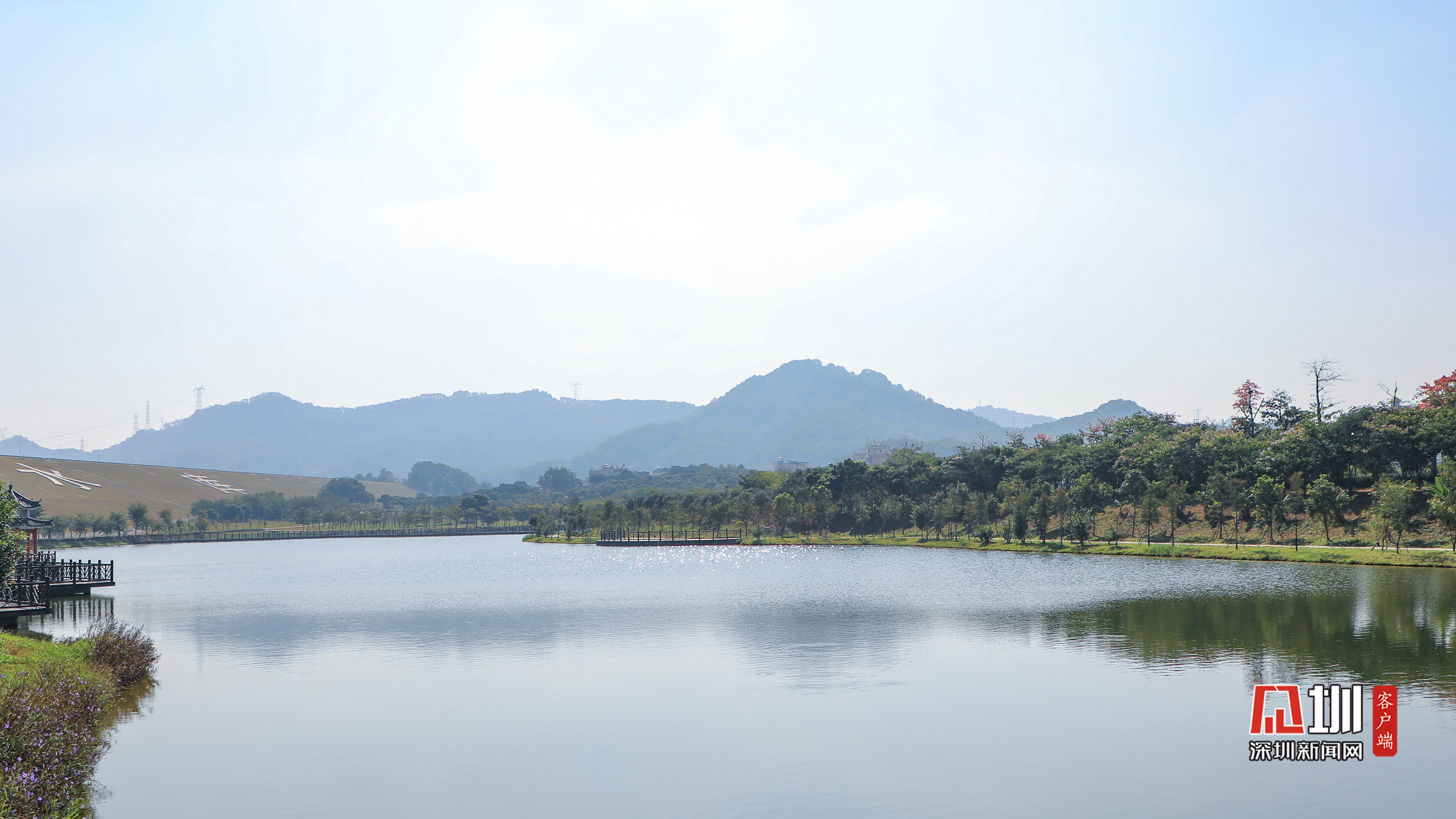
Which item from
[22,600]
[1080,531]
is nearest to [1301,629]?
[22,600]

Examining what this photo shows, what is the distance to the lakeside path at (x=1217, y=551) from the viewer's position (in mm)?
58969

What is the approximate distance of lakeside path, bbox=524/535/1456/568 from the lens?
58969mm

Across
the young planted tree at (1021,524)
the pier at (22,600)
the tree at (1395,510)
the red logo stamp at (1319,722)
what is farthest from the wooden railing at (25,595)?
the young planted tree at (1021,524)

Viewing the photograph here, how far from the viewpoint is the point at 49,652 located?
2742cm

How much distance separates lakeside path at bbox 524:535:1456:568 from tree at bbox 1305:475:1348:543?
2.80 m

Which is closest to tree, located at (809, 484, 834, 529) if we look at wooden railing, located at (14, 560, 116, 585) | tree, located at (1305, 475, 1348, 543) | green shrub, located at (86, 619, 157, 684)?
tree, located at (1305, 475, 1348, 543)

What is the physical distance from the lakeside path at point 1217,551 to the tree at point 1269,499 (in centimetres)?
239

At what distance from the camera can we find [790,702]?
2519cm

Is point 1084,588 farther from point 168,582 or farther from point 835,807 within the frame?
point 168,582

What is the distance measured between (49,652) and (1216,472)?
8999cm

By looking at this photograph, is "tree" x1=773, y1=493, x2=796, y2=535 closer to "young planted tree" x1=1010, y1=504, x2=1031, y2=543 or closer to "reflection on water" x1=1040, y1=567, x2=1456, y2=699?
"young planted tree" x1=1010, y1=504, x2=1031, y2=543

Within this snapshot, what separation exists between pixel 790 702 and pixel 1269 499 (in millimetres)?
63205

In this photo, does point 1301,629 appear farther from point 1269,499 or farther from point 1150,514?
point 1150,514

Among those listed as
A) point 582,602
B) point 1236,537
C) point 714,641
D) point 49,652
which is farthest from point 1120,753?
point 1236,537
